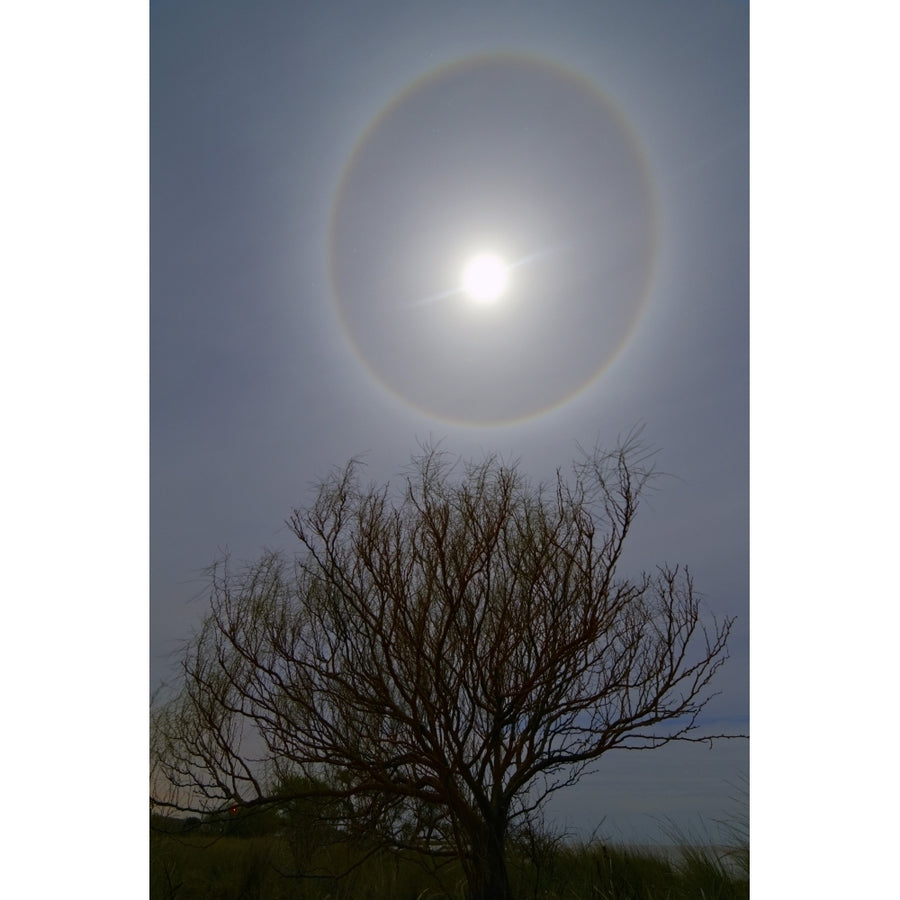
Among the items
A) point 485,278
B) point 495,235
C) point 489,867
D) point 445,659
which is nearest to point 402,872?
point 489,867

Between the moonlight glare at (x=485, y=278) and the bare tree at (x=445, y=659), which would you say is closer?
the bare tree at (x=445, y=659)

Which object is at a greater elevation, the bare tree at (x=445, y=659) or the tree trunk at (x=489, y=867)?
the bare tree at (x=445, y=659)

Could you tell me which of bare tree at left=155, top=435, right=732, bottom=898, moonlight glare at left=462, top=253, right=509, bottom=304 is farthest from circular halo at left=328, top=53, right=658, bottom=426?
bare tree at left=155, top=435, right=732, bottom=898

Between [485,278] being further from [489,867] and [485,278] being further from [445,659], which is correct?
[489,867]

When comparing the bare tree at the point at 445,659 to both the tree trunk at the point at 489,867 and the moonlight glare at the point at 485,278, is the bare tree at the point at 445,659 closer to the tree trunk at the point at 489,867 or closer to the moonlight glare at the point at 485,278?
the tree trunk at the point at 489,867

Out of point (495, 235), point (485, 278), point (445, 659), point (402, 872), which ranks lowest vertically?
point (402, 872)

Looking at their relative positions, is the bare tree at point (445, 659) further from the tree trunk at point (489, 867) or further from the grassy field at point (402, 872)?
the grassy field at point (402, 872)

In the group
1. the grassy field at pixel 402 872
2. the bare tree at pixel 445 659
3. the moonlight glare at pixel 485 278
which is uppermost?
the moonlight glare at pixel 485 278

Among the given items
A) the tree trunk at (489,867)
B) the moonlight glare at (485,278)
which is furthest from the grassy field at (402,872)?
the moonlight glare at (485,278)
